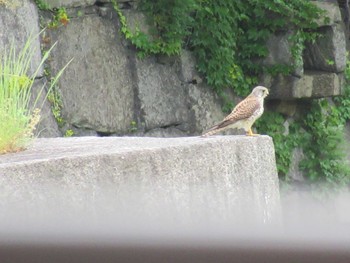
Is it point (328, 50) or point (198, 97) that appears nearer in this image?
→ point (198, 97)

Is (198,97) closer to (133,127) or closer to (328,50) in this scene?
(133,127)

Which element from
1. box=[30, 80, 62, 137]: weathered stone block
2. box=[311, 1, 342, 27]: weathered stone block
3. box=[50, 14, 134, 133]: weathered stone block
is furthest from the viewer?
box=[311, 1, 342, 27]: weathered stone block

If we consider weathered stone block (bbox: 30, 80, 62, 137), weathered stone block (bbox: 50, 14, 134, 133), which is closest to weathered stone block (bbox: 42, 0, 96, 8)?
weathered stone block (bbox: 50, 14, 134, 133)

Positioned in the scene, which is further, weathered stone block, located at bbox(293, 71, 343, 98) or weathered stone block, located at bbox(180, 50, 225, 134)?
weathered stone block, located at bbox(293, 71, 343, 98)

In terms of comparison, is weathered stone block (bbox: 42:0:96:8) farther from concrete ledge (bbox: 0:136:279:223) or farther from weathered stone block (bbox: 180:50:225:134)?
concrete ledge (bbox: 0:136:279:223)

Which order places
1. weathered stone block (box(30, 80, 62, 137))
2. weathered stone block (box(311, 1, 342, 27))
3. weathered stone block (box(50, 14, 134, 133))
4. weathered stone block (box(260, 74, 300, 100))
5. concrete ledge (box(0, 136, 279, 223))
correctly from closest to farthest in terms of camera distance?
concrete ledge (box(0, 136, 279, 223))
weathered stone block (box(30, 80, 62, 137))
weathered stone block (box(50, 14, 134, 133))
weathered stone block (box(260, 74, 300, 100))
weathered stone block (box(311, 1, 342, 27))

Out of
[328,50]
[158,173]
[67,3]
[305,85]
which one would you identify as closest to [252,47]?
[305,85]

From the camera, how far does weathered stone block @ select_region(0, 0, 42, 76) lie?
7.70 meters

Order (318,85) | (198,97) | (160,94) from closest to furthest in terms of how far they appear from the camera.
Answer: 1. (160,94)
2. (198,97)
3. (318,85)

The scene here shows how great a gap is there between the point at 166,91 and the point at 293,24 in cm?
211

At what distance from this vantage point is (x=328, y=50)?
36.7 ft

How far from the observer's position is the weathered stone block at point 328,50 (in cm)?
1113

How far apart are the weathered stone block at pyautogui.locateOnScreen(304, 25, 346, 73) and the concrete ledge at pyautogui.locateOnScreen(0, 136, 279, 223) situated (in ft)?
21.1

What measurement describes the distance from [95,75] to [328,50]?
12.2 ft
